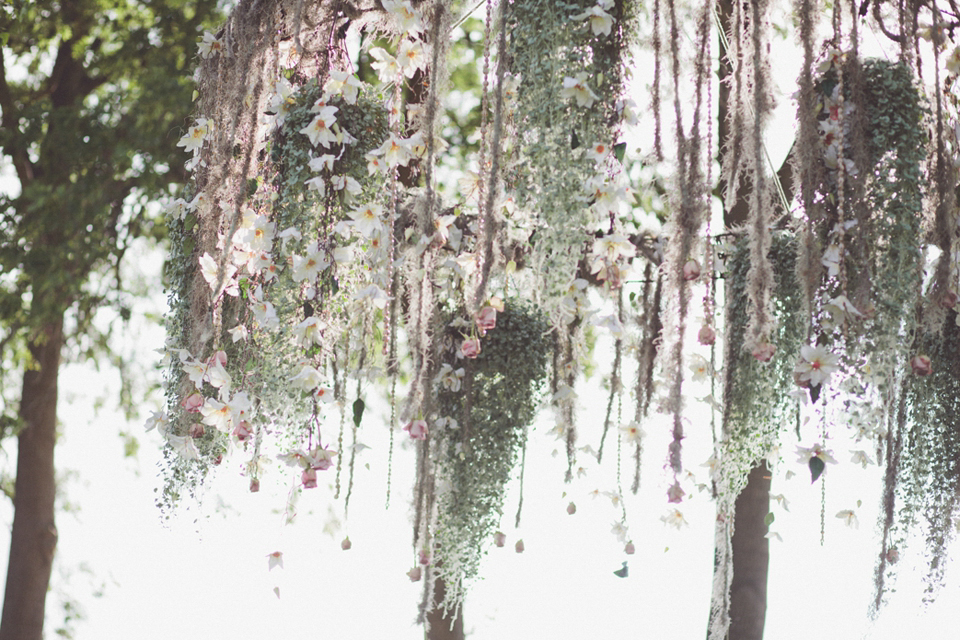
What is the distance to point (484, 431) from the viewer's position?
2.04m

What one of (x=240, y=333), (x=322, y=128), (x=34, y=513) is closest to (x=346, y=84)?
(x=322, y=128)

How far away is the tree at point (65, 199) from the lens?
12.4 ft

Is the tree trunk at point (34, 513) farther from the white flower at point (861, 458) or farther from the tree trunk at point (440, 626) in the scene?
the white flower at point (861, 458)

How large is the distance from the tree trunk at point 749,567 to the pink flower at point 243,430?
2041mm

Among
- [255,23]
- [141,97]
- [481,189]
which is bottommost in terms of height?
[481,189]

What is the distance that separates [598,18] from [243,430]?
1035 millimetres

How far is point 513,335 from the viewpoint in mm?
2092

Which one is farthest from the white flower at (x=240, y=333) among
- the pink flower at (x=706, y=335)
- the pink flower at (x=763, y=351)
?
the pink flower at (x=763, y=351)

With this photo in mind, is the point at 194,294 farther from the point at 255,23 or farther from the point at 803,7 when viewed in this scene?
the point at 803,7

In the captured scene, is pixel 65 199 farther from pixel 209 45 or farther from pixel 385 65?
pixel 385 65

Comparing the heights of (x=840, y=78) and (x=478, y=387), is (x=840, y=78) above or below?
above

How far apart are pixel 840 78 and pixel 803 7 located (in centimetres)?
17

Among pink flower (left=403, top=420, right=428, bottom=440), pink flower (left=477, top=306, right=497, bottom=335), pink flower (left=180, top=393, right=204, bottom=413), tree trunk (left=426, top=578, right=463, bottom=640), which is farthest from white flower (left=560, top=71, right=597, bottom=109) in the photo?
tree trunk (left=426, top=578, right=463, bottom=640)

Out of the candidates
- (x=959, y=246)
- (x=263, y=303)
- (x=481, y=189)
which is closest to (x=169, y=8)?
(x=263, y=303)
